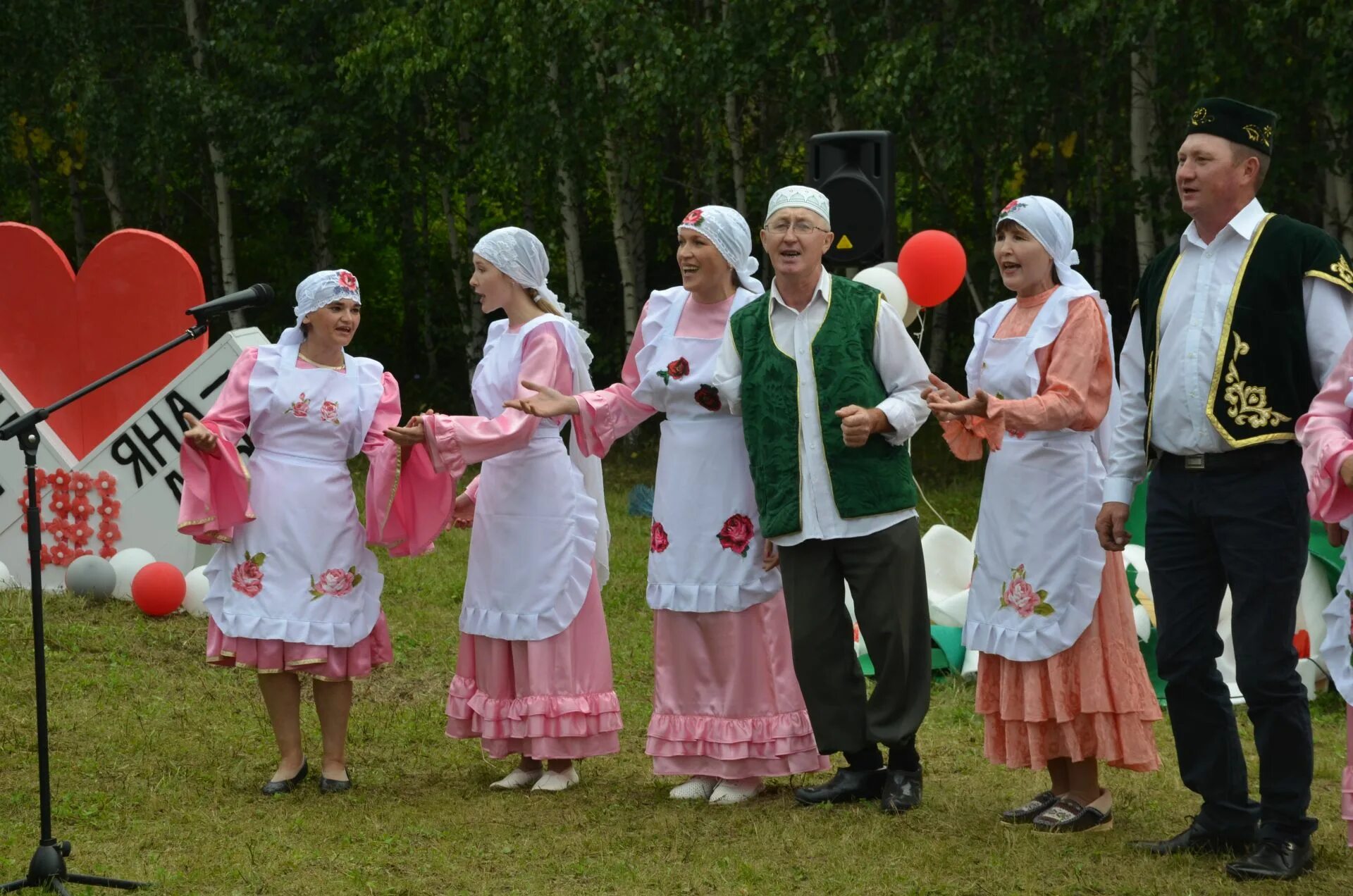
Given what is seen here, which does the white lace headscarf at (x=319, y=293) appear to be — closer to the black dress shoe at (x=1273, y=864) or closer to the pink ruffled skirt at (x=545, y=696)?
the pink ruffled skirt at (x=545, y=696)

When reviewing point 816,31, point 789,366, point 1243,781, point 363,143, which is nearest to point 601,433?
point 789,366

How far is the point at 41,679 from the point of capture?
409 cm

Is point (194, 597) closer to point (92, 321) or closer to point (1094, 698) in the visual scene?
point (92, 321)

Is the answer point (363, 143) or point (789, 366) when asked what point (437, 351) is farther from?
point (789, 366)

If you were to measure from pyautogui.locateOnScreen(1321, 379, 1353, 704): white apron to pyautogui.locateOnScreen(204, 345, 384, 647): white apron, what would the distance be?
3003mm

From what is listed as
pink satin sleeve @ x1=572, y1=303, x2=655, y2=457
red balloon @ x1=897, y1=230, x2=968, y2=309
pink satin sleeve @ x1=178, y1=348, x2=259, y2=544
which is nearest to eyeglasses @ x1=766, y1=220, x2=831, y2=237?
pink satin sleeve @ x1=572, y1=303, x2=655, y2=457

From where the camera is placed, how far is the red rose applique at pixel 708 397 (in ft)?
17.0

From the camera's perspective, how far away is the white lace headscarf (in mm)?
5449

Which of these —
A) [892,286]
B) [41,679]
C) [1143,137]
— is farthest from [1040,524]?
[1143,137]

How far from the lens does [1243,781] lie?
444 cm

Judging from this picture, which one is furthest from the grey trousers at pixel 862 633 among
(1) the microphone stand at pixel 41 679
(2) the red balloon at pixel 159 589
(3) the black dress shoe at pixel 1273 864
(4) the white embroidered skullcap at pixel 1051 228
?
A: (2) the red balloon at pixel 159 589

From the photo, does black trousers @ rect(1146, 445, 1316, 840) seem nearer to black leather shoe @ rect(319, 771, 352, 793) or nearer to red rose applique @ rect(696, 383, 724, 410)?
red rose applique @ rect(696, 383, 724, 410)

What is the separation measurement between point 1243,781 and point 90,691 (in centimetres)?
483

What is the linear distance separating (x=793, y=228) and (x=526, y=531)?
132cm
